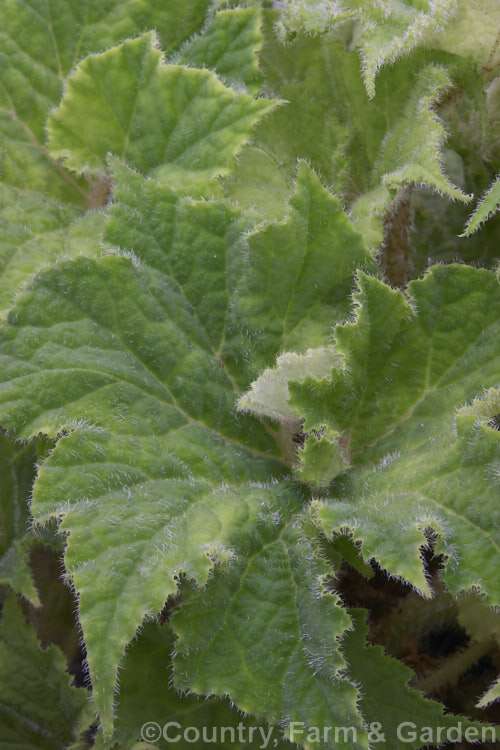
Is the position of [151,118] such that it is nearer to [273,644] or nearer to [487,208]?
[487,208]

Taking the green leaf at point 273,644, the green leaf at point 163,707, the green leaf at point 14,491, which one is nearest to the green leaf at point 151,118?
the green leaf at point 14,491

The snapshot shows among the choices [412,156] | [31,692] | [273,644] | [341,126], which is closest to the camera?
[273,644]

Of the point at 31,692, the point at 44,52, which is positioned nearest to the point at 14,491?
the point at 31,692

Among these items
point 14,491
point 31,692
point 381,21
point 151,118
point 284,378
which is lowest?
point 31,692

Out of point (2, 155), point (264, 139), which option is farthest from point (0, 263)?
point (264, 139)

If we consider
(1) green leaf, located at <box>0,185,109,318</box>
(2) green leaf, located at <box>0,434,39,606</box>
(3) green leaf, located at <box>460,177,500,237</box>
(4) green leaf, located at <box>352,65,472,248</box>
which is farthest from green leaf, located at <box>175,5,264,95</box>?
(2) green leaf, located at <box>0,434,39,606</box>

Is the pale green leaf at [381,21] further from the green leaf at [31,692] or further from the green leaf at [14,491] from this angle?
the green leaf at [31,692]

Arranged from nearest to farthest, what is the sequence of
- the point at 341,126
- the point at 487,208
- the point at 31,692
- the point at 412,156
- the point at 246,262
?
the point at 487,208 < the point at 246,262 < the point at 412,156 < the point at 31,692 < the point at 341,126
